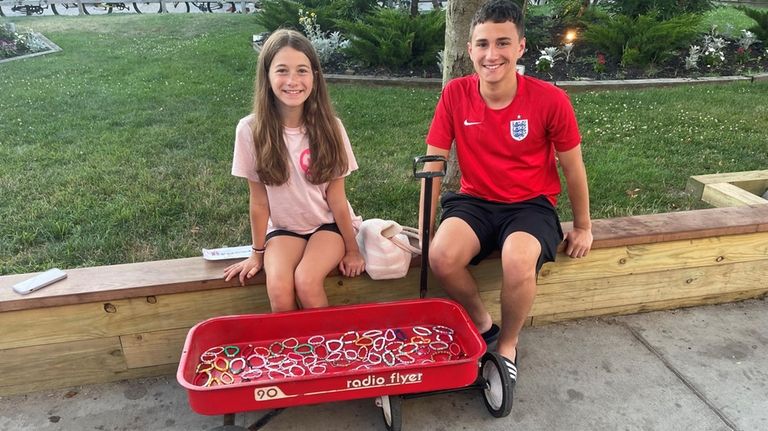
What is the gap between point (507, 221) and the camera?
2.40 metres

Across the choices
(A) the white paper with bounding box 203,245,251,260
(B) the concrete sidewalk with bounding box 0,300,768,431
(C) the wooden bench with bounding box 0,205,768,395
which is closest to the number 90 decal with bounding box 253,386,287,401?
(B) the concrete sidewalk with bounding box 0,300,768,431

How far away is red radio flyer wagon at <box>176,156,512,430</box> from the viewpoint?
1892mm

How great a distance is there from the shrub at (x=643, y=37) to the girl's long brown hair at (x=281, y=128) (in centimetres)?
586

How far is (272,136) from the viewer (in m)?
2.31

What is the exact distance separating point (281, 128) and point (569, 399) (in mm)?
1584

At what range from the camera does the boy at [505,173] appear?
229 cm

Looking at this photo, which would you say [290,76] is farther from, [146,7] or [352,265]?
[146,7]

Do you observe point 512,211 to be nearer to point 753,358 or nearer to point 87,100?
point 753,358

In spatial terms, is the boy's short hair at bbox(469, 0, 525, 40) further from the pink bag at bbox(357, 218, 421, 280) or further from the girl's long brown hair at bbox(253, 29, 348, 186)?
the pink bag at bbox(357, 218, 421, 280)

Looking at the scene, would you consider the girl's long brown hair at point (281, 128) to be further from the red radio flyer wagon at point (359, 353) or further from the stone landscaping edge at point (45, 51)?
the stone landscaping edge at point (45, 51)

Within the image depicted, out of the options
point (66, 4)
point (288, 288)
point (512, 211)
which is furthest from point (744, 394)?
point (66, 4)

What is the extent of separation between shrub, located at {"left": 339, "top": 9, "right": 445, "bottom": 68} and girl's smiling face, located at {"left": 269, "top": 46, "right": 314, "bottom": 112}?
5.09 m

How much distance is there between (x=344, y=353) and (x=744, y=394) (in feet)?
5.27

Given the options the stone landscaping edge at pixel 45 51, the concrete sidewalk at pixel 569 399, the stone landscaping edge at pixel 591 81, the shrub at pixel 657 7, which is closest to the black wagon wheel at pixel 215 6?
the stone landscaping edge at pixel 45 51
